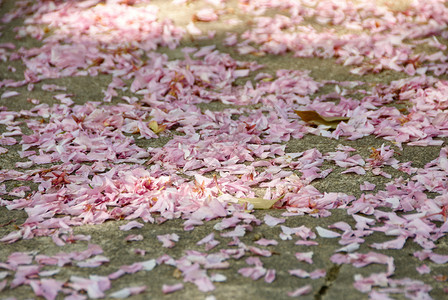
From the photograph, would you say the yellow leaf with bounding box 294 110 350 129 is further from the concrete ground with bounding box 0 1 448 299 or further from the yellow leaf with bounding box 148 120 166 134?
the yellow leaf with bounding box 148 120 166 134

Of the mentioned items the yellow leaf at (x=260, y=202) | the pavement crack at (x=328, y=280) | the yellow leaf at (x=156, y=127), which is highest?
the pavement crack at (x=328, y=280)

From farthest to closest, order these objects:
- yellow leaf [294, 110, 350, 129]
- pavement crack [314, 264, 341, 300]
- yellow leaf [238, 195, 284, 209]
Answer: yellow leaf [294, 110, 350, 129], yellow leaf [238, 195, 284, 209], pavement crack [314, 264, 341, 300]

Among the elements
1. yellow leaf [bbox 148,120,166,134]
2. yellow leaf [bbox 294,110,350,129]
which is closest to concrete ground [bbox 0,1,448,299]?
yellow leaf [bbox 294,110,350,129]

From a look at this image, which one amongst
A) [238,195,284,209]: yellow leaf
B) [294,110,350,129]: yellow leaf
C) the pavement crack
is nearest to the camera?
the pavement crack

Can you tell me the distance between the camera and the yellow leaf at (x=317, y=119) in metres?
2.67

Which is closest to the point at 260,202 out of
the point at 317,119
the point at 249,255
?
the point at 249,255

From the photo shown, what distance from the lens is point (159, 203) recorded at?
1.99 metres

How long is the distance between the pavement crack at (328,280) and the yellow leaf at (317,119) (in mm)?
1123

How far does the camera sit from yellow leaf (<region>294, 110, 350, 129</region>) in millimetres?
2670

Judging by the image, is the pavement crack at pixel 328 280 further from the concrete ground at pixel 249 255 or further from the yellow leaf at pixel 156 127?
the yellow leaf at pixel 156 127

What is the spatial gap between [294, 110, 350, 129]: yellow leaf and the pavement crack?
3.68 ft

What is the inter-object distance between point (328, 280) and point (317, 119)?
1249 mm

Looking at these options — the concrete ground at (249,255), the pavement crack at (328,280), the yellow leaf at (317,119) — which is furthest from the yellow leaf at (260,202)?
the yellow leaf at (317,119)

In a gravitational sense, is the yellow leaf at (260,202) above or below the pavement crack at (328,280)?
below
